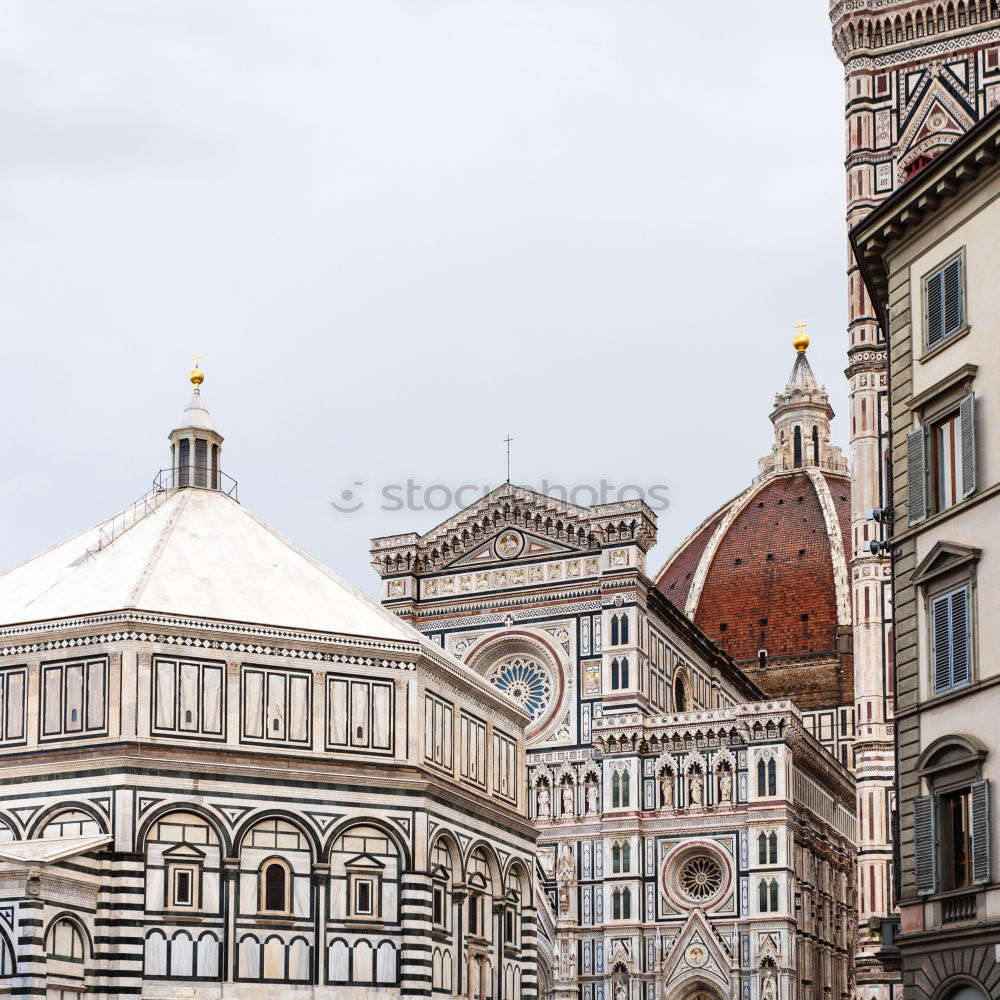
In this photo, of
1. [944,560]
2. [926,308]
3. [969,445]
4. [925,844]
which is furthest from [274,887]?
[969,445]

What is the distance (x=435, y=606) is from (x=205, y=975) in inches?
1263

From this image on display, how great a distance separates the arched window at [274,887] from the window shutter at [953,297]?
17354 millimetres

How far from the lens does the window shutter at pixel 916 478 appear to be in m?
25.6

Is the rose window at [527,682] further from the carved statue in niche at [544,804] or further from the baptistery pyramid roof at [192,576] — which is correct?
the baptistery pyramid roof at [192,576]

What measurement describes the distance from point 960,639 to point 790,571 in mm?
79558

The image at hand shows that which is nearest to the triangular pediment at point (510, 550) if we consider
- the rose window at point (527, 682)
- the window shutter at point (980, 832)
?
the rose window at point (527, 682)

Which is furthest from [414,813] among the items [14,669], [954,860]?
[954,860]

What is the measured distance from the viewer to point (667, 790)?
61.2m

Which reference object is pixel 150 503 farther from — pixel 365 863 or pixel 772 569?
pixel 772 569

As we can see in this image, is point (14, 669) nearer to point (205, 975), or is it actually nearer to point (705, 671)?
point (205, 975)

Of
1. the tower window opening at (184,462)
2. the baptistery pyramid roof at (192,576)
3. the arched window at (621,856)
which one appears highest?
the tower window opening at (184,462)

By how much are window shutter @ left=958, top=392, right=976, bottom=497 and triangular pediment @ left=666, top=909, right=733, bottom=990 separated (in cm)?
3715

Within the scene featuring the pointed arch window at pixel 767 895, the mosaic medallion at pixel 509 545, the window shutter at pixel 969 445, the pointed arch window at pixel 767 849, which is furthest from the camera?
the mosaic medallion at pixel 509 545

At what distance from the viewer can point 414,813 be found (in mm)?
37688
